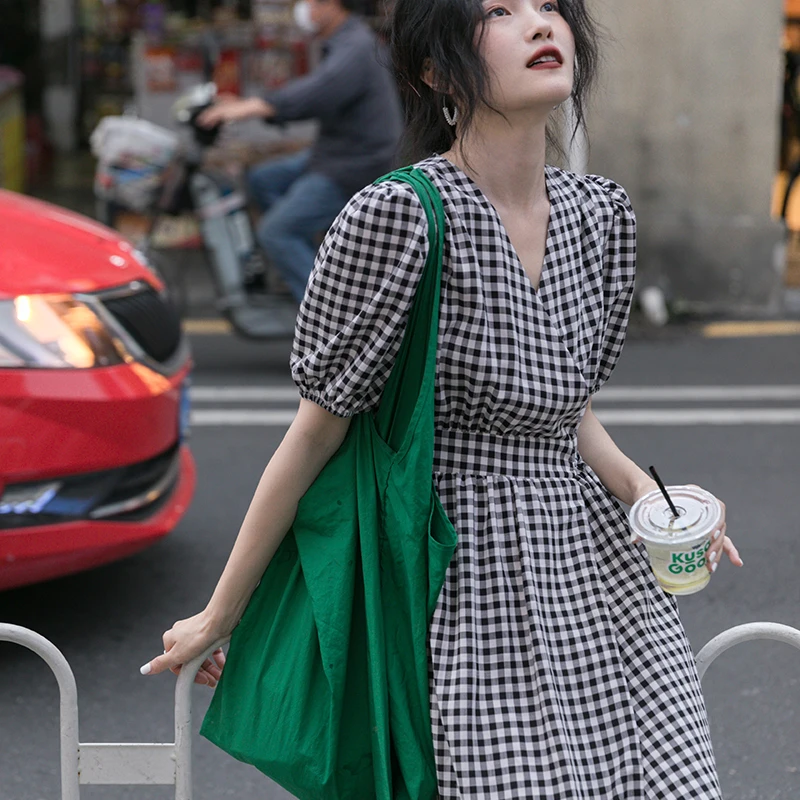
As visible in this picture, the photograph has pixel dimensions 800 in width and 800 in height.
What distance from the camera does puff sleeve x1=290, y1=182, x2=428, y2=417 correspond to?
1.82m

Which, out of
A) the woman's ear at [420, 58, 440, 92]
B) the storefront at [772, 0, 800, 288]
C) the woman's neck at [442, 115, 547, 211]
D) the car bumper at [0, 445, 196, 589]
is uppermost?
the woman's ear at [420, 58, 440, 92]

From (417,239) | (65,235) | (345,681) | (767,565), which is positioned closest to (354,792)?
(345,681)

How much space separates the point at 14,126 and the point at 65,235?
27.2 ft

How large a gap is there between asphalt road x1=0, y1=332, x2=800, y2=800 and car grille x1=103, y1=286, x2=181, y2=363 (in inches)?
30.7

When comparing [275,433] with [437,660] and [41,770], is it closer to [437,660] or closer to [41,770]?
[41,770]

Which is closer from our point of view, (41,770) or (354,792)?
(354,792)

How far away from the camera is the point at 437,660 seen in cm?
182

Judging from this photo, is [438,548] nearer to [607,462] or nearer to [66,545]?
[607,462]

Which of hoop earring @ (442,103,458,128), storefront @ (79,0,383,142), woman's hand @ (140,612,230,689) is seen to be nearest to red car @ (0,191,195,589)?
woman's hand @ (140,612,230,689)

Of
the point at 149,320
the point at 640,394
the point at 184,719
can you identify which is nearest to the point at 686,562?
the point at 184,719

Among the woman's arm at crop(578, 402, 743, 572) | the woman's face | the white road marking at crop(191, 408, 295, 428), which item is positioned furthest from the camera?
the white road marking at crop(191, 408, 295, 428)

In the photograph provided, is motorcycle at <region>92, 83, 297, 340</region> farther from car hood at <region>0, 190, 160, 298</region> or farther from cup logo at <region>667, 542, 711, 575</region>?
cup logo at <region>667, 542, 711, 575</region>

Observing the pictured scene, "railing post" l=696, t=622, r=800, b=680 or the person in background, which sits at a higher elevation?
"railing post" l=696, t=622, r=800, b=680

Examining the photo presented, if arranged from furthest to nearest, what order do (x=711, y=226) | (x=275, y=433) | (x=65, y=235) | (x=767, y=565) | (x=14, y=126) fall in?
(x=14, y=126), (x=711, y=226), (x=275, y=433), (x=767, y=565), (x=65, y=235)
